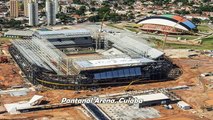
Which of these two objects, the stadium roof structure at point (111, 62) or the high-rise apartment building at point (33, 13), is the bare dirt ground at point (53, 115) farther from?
the high-rise apartment building at point (33, 13)

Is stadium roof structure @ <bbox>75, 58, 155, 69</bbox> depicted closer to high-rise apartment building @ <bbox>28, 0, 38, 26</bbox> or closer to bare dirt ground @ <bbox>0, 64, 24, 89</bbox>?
bare dirt ground @ <bbox>0, 64, 24, 89</bbox>

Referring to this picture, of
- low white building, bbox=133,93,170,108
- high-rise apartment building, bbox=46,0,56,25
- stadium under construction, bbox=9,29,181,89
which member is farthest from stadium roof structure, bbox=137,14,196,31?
low white building, bbox=133,93,170,108

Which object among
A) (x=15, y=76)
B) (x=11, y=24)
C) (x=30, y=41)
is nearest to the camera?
(x=15, y=76)

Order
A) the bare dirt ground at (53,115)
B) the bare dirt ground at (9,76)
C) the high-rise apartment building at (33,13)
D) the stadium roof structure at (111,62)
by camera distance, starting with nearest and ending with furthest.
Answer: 1. the bare dirt ground at (53,115)
2. the stadium roof structure at (111,62)
3. the bare dirt ground at (9,76)
4. the high-rise apartment building at (33,13)

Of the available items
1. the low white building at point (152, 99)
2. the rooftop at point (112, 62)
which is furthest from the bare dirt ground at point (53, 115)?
the rooftop at point (112, 62)

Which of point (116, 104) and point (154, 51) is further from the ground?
point (154, 51)

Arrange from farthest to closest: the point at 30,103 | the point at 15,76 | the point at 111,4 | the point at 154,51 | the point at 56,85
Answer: the point at 111,4, the point at 154,51, the point at 15,76, the point at 56,85, the point at 30,103

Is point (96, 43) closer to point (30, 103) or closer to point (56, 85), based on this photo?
point (56, 85)

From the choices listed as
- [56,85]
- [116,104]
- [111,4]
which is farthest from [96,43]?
[111,4]
